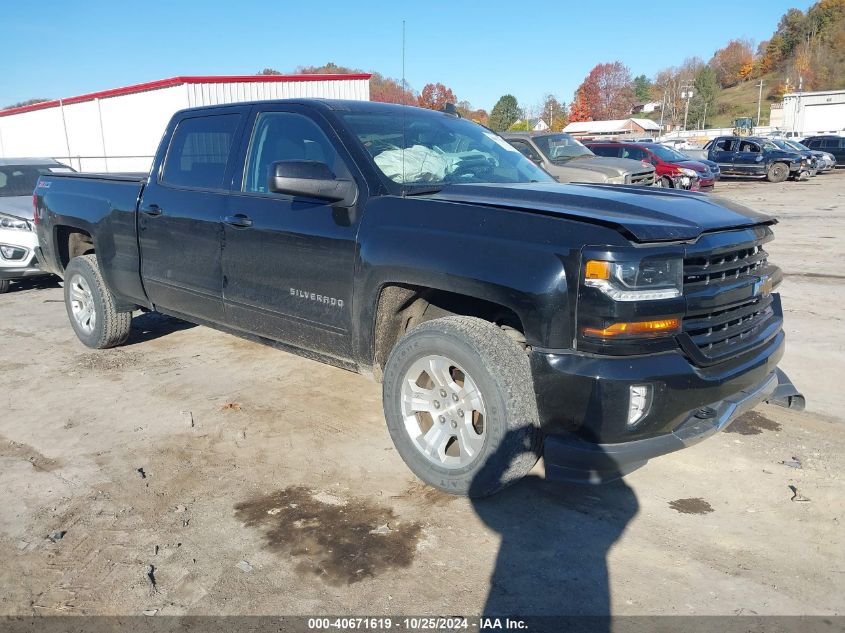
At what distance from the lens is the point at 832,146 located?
34500 millimetres

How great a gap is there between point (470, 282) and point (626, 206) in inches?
32.2

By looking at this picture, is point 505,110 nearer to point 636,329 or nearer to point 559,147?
point 559,147

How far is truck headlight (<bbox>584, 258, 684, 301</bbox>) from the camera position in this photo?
2912mm

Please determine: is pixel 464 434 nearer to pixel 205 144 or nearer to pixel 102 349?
pixel 205 144

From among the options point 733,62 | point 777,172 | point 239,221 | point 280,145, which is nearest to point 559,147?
point 280,145

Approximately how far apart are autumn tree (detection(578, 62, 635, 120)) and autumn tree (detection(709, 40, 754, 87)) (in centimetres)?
3424

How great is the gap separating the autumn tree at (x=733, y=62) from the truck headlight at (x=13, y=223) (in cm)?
15244

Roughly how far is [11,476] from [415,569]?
2.39m

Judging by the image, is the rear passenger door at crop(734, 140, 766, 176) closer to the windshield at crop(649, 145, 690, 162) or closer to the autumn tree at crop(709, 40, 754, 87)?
the windshield at crop(649, 145, 690, 162)

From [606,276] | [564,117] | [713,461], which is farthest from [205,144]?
[564,117]

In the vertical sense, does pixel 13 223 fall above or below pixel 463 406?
above

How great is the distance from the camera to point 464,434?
3416 mm

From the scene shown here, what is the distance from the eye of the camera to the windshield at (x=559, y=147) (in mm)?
14192

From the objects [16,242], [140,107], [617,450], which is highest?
[140,107]
